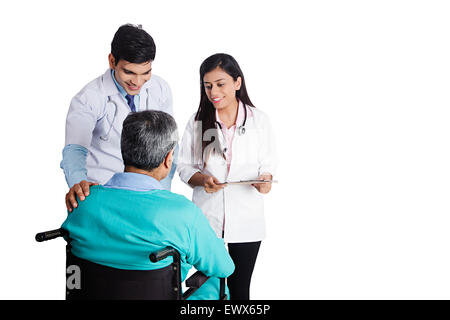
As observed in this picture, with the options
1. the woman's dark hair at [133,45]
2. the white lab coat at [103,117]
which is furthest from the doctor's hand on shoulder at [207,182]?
the woman's dark hair at [133,45]

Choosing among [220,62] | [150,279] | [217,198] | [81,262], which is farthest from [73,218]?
[220,62]

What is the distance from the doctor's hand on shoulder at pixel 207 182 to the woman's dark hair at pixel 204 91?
7.2 inches

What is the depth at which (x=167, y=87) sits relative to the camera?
132 inches

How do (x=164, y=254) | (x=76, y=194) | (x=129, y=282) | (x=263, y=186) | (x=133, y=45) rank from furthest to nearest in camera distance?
(x=263, y=186), (x=133, y=45), (x=76, y=194), (x=129, y=282), (x=164, y=254)

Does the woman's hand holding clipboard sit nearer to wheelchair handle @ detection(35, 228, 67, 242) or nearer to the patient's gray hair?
the patient's gray hair

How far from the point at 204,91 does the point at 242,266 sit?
105cm

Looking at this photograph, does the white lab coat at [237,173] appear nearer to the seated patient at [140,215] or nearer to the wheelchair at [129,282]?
the seated patient at [140,215]

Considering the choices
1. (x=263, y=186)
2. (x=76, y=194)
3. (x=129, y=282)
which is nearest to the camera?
(x=129, y=282)

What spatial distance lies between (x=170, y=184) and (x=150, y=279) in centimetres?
116

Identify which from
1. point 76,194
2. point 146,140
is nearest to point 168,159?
point 146,140

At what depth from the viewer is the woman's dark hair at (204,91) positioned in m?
3.03

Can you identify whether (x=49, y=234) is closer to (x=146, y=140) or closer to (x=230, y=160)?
(x=146, y=140)

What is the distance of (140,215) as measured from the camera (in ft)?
7.06

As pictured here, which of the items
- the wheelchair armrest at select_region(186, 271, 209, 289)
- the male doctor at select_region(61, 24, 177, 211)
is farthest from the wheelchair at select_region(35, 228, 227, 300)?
the male doctor at select_region(61, 24, 177, 211)
